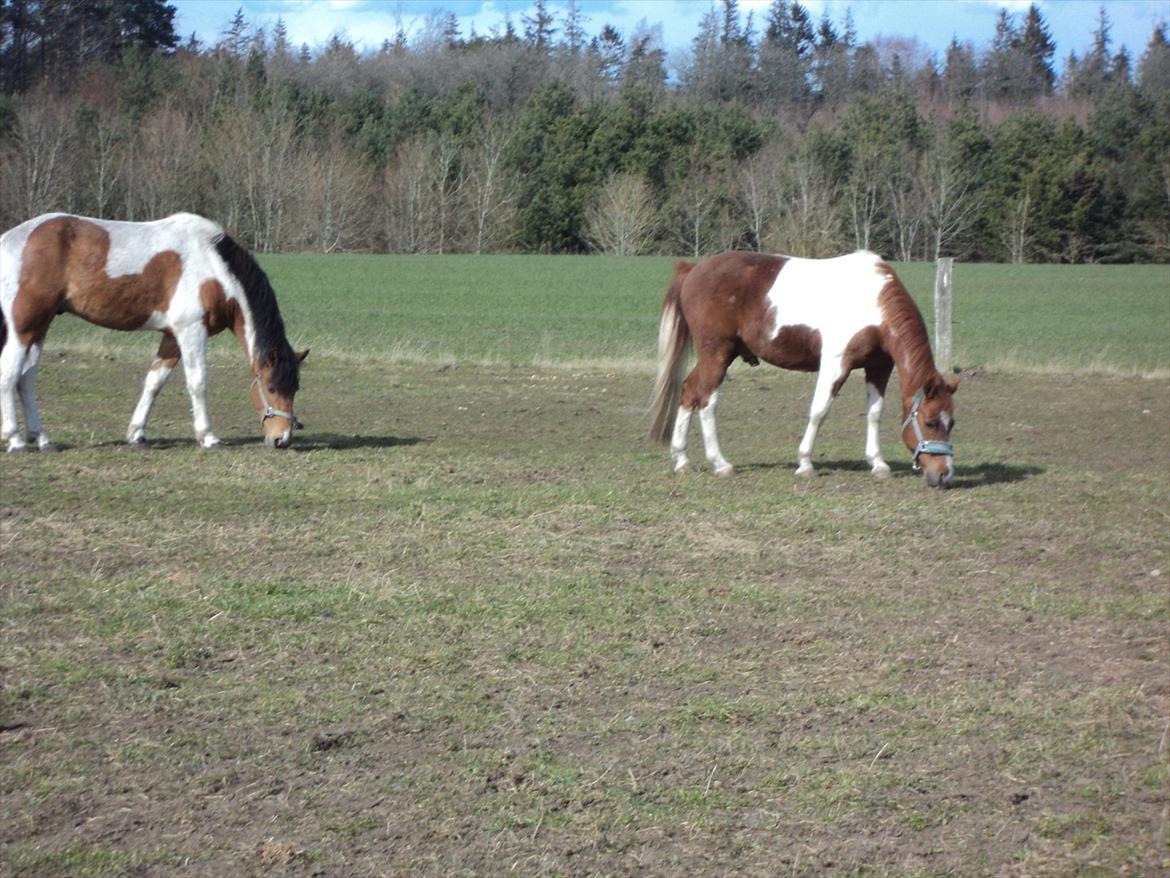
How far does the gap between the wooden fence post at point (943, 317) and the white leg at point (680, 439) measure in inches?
309

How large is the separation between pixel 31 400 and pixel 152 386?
37.3 inches

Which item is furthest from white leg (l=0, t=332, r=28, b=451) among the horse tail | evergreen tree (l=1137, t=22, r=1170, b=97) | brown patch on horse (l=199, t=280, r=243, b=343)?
evergreen tree (l=1137, t=22, r=1170, b=97)

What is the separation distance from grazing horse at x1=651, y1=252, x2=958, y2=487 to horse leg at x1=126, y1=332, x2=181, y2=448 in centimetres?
418

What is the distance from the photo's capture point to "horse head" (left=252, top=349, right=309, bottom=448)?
10.4 metres

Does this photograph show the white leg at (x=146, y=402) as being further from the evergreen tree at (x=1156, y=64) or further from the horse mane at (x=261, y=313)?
the evergreen tree at (x=1156, y=64)

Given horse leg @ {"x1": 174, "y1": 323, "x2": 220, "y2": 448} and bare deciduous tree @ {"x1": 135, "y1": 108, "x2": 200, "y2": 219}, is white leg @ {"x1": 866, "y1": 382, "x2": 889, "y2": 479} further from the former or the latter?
bare deciduous tree @ {"x1": 135, "y1": 108, "x2": 200, "y2": 219}

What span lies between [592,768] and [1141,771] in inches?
73.9

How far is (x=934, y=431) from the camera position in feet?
30.7

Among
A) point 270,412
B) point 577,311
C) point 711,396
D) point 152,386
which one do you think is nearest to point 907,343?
point 711,396

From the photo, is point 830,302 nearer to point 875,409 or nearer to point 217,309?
point 875,409

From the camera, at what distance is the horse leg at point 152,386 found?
1048 cm

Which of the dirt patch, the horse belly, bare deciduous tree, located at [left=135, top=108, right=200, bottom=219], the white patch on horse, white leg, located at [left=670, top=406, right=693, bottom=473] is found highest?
bare deciduous tree, located at [left=135, top=108, right=200, bottom=219]

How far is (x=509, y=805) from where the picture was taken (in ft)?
12.8

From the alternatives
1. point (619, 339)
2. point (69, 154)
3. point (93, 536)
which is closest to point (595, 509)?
point (93, 536)
